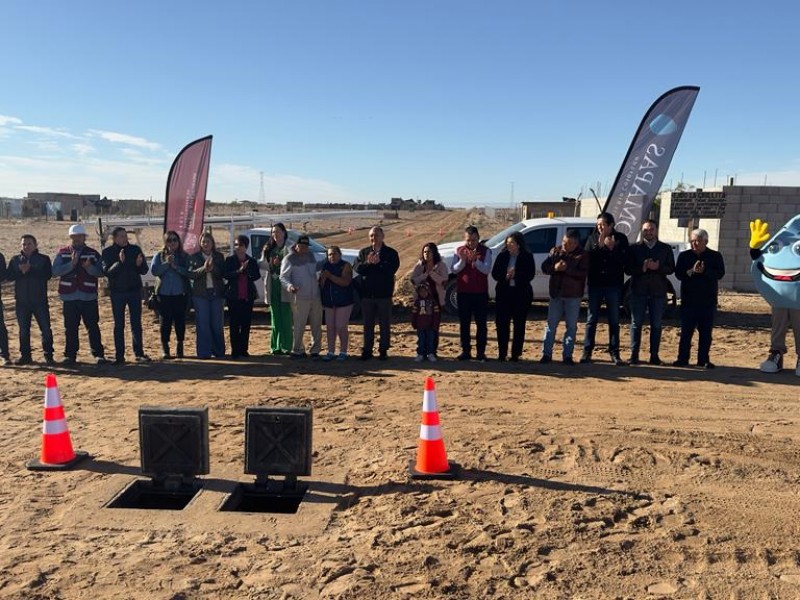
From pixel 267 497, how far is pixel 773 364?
670 cm

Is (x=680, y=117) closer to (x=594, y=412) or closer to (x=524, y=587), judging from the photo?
(x=594, y=412)

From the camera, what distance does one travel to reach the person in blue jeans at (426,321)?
27.6 ft

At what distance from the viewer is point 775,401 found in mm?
6824

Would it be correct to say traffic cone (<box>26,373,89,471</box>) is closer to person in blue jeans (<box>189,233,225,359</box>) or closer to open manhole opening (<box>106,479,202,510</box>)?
open manhole opening (<box>106,479,202,510</box>)

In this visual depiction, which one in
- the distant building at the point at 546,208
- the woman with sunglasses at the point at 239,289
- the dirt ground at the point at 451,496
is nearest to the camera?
the dirt ground at the point at 451,496

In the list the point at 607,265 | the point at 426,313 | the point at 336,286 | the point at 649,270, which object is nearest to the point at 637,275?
the point at 649,270

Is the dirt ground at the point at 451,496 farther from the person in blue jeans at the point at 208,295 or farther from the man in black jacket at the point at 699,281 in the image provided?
the person in blue jeans at the point at 208,295

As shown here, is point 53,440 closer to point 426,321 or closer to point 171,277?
point 171,277

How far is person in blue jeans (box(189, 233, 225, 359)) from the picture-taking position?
8.50 m

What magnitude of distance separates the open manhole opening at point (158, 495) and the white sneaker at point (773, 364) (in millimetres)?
7060

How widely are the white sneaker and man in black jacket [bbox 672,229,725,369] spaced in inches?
29.3

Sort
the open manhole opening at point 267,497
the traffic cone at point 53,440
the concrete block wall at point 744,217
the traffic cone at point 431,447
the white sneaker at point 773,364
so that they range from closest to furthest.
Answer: the open manhole opening at point 267,497
the traffic cone at point 431,447
the traffic cone at point 53,440
the white sneaker at point 773,364
the concrete block wall at point 744,217

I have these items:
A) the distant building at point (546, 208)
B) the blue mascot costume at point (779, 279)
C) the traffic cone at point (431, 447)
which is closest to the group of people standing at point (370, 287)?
the blue mascot costume at point (779, 279)

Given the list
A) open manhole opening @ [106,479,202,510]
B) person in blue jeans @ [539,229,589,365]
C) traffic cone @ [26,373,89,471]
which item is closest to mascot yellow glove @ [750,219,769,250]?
person in blue jeans @ [539,229,589,365]
